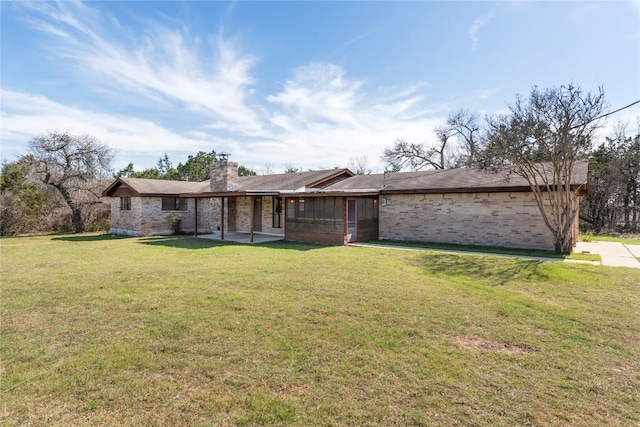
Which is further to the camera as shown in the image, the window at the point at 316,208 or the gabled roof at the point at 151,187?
the gabled roof at the point at 151,187

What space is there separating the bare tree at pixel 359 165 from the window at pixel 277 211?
2760 cm

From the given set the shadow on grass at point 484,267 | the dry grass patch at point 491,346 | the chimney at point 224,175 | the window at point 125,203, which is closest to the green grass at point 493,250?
the shadow on grass at point 484,267

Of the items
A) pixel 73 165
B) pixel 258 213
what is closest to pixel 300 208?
pixel 258 213

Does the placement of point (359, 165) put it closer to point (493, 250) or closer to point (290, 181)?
point (290, 181)

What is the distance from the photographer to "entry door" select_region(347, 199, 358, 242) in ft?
49.0

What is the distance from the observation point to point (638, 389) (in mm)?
3396

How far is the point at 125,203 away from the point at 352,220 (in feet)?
47.6

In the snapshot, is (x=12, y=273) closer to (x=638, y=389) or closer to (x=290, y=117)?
(x=638, y=389)

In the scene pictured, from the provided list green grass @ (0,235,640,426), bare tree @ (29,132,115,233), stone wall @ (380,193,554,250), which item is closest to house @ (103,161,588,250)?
stone wall @ (380,193,554,250)

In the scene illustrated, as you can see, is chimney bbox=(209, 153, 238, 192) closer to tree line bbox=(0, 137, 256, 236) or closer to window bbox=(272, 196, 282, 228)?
window bbox=(272, 196, 282, 228)

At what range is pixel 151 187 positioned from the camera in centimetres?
2041

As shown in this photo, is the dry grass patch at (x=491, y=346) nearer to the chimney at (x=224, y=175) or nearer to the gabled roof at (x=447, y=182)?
the gabled roof at (x=447, y=182)

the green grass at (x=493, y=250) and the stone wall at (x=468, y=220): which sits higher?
the stone wall at (x=468, y=220)

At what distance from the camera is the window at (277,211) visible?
18484 mm
